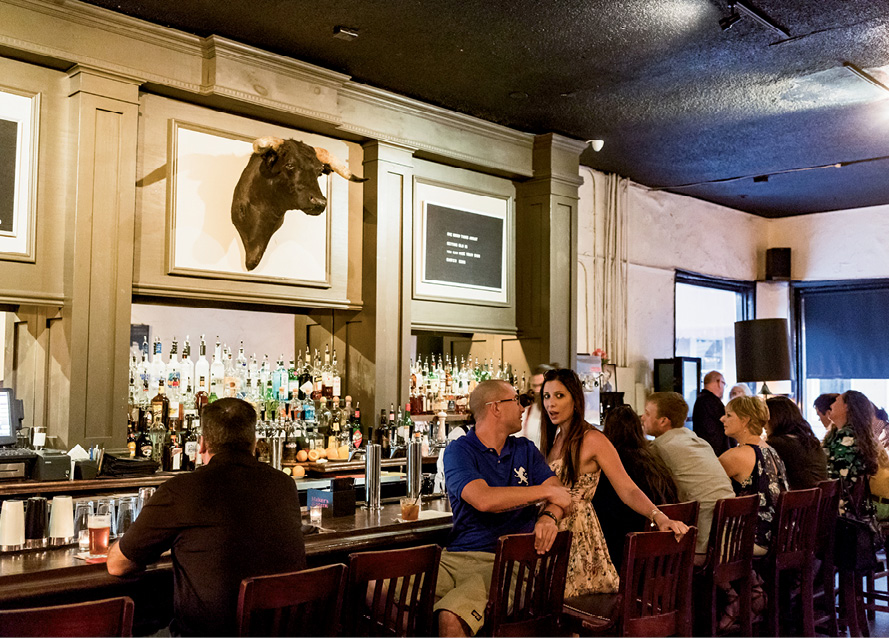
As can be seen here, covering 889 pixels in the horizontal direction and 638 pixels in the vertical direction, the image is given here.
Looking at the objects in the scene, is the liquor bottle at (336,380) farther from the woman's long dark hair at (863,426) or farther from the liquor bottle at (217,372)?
the woman's long dark hair at (863,426)

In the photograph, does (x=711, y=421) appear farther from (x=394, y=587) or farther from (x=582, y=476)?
(x=394, y=587)

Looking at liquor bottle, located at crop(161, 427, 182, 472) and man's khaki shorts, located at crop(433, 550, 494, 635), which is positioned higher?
liquor bottle, located at crop(161, 427, 182, 472)

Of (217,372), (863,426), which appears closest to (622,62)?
(863,426)

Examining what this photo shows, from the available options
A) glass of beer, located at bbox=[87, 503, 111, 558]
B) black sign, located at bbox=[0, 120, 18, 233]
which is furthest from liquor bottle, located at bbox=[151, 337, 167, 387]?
glass of beer, located at bbox=[87, 503, 111, 558]

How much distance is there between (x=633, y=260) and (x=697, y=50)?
344 cm

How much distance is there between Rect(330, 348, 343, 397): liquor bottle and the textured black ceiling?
74.7 inches

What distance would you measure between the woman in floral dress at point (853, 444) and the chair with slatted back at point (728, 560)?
159cm

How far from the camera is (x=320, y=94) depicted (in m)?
5.31

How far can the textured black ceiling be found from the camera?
4477 millimetres

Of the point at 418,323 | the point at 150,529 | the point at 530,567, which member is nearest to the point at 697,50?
the point at 418,323

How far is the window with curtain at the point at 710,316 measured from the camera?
909cm

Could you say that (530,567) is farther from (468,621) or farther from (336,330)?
(336,330)

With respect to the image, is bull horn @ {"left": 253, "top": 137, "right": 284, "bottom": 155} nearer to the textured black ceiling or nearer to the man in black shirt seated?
the textured black ceiling

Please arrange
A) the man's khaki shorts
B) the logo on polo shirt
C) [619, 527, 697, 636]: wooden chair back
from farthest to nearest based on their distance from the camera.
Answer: the logo on polo shirt
[619, 527, 697, 636]: wooden chair back
the man's khaki shorts
